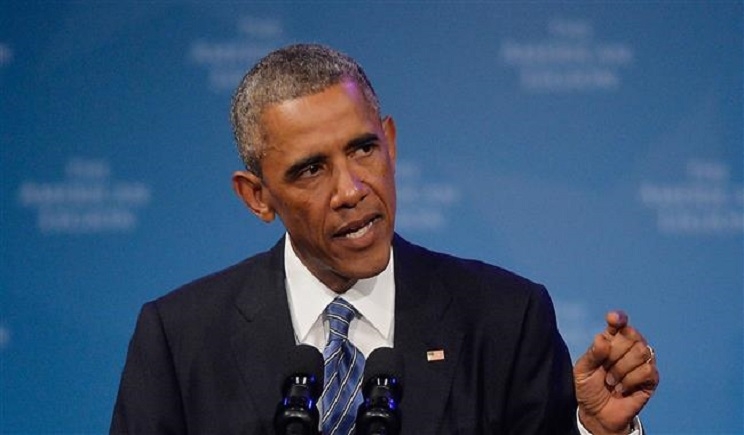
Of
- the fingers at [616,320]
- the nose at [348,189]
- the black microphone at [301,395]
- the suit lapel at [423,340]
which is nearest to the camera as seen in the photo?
the black microphone at [301,395]

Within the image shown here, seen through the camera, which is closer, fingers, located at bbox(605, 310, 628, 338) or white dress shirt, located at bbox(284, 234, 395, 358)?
fingers, located at bbox(605, 310, 628, 338)

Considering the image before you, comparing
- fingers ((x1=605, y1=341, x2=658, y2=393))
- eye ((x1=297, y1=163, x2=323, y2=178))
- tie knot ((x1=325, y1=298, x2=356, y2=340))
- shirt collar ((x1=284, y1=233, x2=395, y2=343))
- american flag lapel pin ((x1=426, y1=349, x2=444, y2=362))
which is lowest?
fingers ((x1=605, y1=341, x2=658, y2=393))

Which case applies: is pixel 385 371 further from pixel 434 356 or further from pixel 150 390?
pixel 150 390

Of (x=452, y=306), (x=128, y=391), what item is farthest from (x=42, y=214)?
(x=452, y=306)

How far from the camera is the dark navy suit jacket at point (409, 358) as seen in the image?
2.55 meters

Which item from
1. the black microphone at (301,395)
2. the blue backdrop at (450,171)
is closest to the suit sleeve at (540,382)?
the black microphone at (301,395)

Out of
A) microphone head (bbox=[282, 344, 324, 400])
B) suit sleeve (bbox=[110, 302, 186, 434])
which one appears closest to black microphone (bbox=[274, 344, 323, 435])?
microphone head (bbox=[282, 344, 324, 400])

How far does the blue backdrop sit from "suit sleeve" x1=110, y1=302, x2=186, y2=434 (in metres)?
1.34

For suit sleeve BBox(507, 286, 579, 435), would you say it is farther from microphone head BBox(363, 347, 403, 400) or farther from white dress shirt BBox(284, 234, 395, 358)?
microphone head BBox(363, 347, 403, 400)

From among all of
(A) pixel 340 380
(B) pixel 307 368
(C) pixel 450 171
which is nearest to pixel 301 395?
(B) pixel 307 368

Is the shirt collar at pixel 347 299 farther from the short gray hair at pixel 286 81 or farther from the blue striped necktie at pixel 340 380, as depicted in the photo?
the short gray hair at pixel 286 81

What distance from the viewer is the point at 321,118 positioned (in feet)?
8.00

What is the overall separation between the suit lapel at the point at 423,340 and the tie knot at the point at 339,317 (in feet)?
0.34

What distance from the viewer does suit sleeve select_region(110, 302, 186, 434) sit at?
259 centimetres
